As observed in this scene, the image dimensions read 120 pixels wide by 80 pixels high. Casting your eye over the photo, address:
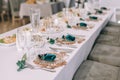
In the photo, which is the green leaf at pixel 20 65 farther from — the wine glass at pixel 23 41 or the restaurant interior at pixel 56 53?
the wine glass at pixel 23 41

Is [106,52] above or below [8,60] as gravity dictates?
below

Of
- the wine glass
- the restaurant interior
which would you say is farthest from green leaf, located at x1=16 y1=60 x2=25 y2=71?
the wine glass

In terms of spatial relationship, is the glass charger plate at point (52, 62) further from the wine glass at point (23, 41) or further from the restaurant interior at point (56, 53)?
the wine glass at point (23, 41)

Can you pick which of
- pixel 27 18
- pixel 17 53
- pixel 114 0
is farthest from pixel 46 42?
pixel 114 0

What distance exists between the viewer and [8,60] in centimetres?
117

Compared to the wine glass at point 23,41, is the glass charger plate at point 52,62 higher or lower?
lower

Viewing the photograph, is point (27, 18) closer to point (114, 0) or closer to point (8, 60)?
point (114, 0)

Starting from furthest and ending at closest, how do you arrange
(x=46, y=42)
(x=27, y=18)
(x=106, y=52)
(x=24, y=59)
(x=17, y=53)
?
1. (x=27, y=18)
2. (x=106, y=52)
3. (x=46, y=42)
4. (x=17, y=53)
5. (x=24, y=59)

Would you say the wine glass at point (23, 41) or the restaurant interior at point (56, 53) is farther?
the wine glass at point (23, 41)

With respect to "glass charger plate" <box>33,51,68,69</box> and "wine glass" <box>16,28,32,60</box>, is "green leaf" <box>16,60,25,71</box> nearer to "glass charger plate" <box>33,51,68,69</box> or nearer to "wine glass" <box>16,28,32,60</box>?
"glass charger plate" <box>33,51,68,69</box>

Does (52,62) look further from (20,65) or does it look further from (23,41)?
(23,41)

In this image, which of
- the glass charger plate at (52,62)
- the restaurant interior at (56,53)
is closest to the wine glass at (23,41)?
the restaurant interior at (56,53)

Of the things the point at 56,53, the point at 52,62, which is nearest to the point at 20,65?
the point at 52,62

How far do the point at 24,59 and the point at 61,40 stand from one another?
0.49 meters
